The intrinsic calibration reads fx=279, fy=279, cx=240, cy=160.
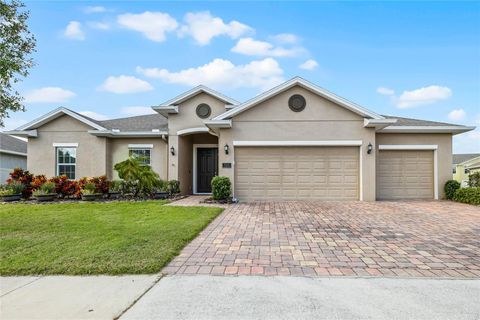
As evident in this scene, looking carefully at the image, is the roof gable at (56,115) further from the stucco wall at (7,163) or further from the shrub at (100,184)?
the stucco wall at (7,163)

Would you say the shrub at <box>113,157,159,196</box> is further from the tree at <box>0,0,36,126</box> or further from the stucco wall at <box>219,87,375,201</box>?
the tree at <box>0,0,36,126</box>

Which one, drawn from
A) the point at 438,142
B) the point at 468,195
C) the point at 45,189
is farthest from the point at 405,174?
the point at 45,189

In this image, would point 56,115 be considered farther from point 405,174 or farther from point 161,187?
point 405,174

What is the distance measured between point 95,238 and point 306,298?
4465 millimetres

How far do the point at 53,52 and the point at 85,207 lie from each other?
668 cm

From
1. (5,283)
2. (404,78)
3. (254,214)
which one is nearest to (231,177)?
(254,214)

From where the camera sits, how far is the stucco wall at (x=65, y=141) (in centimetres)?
1455

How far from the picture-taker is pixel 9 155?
72.0 ft

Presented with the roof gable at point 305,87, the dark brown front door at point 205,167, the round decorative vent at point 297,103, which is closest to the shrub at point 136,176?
the dark brown front door at point 205,167

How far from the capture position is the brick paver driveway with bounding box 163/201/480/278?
4141mm

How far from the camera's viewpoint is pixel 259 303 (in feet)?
10.1

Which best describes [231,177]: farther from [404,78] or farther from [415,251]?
[404,78]

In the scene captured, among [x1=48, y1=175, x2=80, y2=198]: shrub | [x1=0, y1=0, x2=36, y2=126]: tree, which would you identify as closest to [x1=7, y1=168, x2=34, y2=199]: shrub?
[x1=48, y1=175, x2=80, y2=198]: shrub

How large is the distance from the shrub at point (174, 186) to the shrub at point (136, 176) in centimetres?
70
